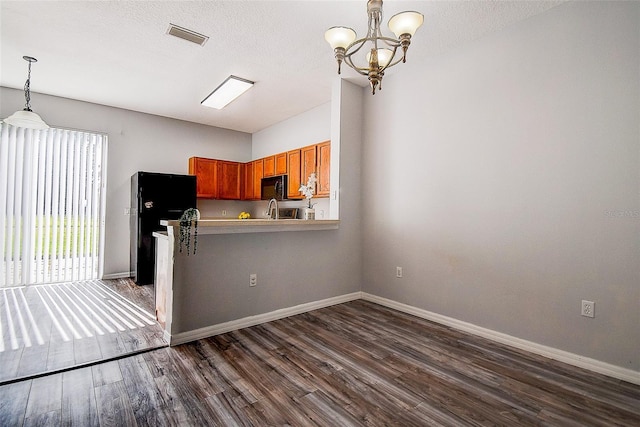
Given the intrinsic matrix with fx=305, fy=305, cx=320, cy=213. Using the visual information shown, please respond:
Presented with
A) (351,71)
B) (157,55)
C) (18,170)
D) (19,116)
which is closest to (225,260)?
(157,55)

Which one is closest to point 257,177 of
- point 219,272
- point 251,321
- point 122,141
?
point 122,141

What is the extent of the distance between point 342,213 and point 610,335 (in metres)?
2.59

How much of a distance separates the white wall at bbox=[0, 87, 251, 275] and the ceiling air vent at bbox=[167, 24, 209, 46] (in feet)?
9.51

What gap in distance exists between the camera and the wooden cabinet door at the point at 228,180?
5.90m

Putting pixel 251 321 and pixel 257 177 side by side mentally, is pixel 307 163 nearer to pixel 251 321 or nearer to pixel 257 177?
pixel 257 177

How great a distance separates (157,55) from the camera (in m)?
3.23

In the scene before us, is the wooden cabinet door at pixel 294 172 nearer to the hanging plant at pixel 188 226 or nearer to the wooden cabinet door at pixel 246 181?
the wooden cabinet door at pixel 246 181

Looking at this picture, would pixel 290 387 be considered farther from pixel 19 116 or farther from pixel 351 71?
pixel 19 116

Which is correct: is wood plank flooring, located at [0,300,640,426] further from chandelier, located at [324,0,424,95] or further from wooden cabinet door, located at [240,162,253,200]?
wooden cabinet door, located at [240,162,253,200]

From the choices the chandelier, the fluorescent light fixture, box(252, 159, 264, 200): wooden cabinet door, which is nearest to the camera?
the chandelier

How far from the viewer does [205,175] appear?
5.68 m

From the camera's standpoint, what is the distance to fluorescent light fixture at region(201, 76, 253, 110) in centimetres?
390

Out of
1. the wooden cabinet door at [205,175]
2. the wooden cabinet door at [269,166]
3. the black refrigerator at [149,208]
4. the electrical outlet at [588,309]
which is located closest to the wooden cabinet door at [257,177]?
the wooden cabinet door at [269,166]

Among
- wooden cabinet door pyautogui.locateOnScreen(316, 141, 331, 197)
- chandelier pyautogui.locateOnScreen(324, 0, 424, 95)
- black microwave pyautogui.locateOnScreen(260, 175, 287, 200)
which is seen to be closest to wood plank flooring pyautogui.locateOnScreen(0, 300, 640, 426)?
chandelier pyautogui.locateOnScreen(324, 0, 424, 95)
